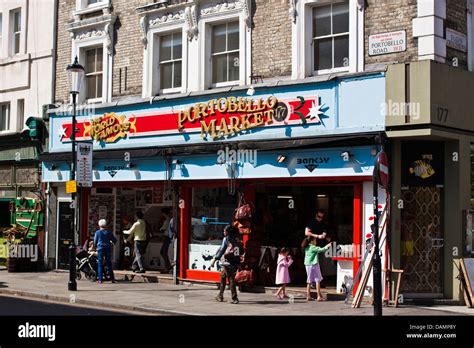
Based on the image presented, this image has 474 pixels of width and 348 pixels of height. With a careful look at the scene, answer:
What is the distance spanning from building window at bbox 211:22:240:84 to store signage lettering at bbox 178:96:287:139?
0.91 meters

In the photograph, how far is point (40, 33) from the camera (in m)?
24.7

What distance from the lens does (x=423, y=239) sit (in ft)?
55.2

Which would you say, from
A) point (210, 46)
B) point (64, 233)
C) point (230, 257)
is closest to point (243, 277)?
point (230, 257)

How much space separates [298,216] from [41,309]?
24.5ft

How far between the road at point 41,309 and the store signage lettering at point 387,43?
8.18 metres

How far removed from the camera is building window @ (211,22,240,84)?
1953cm

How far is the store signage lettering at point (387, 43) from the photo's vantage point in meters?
16.2

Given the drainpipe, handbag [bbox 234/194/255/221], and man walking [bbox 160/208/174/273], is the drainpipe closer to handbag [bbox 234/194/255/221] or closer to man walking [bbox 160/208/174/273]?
man walking [bbox 160/208/174/273]

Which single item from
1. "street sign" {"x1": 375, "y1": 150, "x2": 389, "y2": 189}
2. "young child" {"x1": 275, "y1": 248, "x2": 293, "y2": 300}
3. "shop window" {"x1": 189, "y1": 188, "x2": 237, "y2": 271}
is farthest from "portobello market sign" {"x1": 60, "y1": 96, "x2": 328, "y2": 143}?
"street sign" {"x1": 375, "y1": 150, "x2": 389, "y2": 189}

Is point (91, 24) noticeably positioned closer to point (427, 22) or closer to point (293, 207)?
point (293, 207)

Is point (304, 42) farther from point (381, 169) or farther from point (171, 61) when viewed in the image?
point (381, 169)

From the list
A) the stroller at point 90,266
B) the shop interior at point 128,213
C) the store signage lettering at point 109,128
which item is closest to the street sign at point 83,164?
the store signage lettering at point 109,128

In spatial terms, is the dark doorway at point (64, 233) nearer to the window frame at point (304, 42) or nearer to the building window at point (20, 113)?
the building window at point (20, 113)
